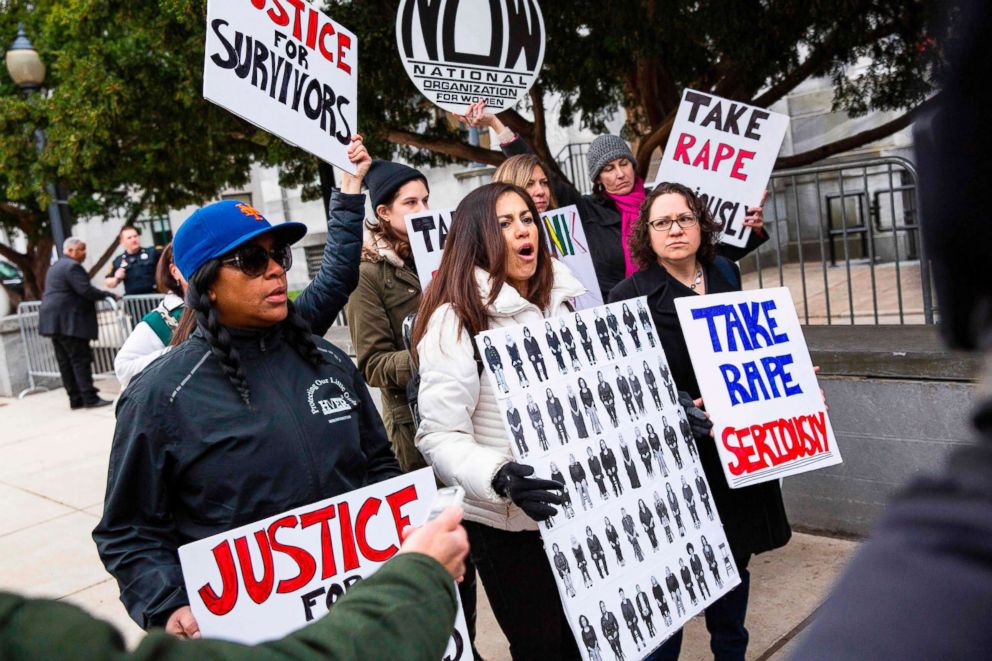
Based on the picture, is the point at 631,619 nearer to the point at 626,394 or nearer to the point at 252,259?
the point at 626,394

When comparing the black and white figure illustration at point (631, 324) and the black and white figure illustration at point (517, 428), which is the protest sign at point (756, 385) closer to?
the black and white figure illustration at point (631, 324)

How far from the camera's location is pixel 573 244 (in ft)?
15.0

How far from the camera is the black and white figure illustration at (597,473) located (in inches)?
118

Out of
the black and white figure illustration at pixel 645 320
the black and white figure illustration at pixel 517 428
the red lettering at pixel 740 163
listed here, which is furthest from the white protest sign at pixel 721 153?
the black and white figure illustration at pixel 517 428

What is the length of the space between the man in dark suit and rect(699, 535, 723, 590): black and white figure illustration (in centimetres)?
974

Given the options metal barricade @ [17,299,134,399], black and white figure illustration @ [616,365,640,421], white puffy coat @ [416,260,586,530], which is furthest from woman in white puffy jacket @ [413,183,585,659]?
Answer: metal barricade @ [17,299,134,399]

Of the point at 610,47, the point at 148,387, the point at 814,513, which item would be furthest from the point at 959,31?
the point at 610,47

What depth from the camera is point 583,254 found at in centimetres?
459

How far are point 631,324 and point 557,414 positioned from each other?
563 mm

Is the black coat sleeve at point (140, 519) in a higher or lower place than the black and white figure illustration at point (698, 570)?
higher

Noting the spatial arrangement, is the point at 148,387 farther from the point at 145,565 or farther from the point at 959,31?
the point at 959,31

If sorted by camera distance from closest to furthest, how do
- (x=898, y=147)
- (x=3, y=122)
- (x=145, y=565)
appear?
(x=145, y=565) < (x=3, y=122) < (x=898, y=147)

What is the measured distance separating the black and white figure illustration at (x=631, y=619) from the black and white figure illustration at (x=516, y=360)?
73 cm

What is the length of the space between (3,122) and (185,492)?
11.2 metres
